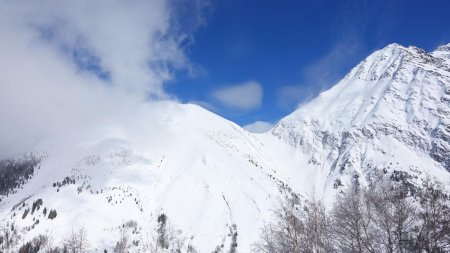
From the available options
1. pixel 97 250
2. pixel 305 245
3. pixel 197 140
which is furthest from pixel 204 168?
pixel 305 245

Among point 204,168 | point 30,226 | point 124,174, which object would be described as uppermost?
point 204,168

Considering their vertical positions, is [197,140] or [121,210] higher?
[197,140]

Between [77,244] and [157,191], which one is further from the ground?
[157,191]

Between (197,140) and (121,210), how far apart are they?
2588 inches

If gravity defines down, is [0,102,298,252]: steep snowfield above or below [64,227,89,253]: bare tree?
above

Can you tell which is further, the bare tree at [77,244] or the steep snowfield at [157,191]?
the steep snowfield at [157,191]

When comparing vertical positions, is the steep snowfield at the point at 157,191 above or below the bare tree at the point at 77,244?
above

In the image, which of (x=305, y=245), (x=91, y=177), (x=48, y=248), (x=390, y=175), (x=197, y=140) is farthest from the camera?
(x=390, y=175)

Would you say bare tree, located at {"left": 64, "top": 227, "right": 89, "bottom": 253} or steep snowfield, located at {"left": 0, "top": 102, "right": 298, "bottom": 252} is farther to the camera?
steep snowfield, located at {"left": 0, "top": 102, "right": 298, "bottom": 252}

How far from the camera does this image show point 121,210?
112 metres

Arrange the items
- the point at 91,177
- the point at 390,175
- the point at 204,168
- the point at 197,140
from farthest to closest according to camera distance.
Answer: the point at 390,175 → the point at 197,140 → the point at 204,168 → the point at 91,177

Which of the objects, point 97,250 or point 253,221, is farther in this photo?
point 253,221

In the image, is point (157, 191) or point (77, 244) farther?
point (157, 191)

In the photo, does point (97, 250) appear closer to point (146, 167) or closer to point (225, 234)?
point (225, 234)
